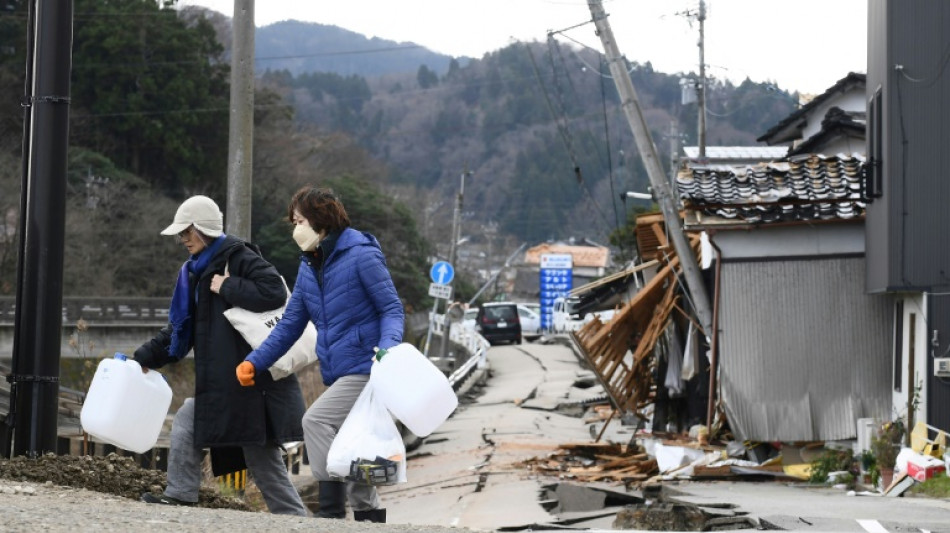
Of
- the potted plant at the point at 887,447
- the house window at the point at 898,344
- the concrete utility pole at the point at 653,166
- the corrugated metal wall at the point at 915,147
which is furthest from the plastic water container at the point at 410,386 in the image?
the concrete utility pole at the point at 653,166

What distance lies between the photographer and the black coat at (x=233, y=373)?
7199 millimetres

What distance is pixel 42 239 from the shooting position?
26.1 ft

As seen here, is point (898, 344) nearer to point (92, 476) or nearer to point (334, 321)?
point (334, 321)

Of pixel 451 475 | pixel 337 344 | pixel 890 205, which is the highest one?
pixel 890 205

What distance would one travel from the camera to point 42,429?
787 centimetres

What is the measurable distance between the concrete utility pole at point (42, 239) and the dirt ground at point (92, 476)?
0.61 ft

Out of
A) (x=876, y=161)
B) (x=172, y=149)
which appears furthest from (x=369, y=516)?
(x=172, y=149)

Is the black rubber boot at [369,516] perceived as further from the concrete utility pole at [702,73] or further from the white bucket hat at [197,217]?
the concrete utility pole at [702,73]

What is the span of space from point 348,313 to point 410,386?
534 mm

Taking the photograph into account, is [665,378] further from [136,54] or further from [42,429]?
[136,54]

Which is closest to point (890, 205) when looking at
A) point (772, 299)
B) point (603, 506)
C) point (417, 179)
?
point (772, 299)

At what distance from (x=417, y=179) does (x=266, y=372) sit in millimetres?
112634

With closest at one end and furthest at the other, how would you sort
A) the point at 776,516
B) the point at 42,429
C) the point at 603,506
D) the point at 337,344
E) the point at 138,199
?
the point at 337,344, the point at 42,429, the point at 776,516, the point at 603,506, the point at 138,199

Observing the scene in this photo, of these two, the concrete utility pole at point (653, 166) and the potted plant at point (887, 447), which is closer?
the potted plant at point (887, 447)
